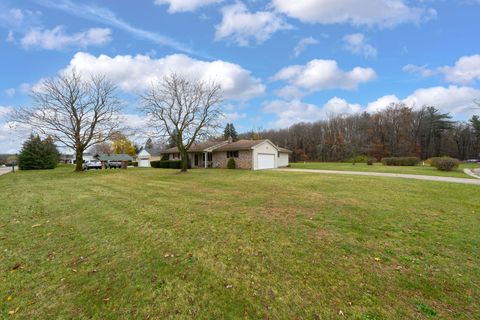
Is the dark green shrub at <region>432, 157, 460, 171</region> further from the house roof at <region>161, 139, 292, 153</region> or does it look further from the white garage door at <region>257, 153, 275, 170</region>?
the house roof at <region>161, 139, 292, 153</region>

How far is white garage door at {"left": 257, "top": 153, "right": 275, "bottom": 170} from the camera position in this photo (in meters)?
28.3

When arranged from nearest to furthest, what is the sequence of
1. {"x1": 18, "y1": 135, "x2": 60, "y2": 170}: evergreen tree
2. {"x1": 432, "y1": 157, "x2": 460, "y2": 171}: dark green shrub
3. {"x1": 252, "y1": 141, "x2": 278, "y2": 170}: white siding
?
1. {"x1": 432, "y1": 157, "x2": 460, "y2": 171}: dark green shrub
2. {"x1": 252, "y1": 141, "x2": 278, "y2": 170}: white siding
3. {"x1": 18, "y1": 135, "x2": 60, "y2": 170}: evergreen tree

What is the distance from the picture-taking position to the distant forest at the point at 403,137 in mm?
48844

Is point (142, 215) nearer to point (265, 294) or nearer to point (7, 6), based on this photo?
point (265, 294)

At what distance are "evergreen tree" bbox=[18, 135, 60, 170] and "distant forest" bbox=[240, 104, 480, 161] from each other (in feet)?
163

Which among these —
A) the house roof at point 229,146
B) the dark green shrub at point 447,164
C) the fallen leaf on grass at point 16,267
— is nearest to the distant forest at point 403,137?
the dark green shrub at point 447,164

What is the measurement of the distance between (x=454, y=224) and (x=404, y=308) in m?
4.97

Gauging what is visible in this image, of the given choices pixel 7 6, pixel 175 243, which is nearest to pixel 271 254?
pixel 175 243

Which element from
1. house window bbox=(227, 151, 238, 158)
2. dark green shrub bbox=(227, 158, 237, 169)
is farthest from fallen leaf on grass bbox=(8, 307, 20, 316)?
house window bbox=(227, 151, 238, 158)

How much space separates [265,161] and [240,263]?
1004 inches

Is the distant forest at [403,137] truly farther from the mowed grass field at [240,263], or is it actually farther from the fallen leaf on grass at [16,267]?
the fallen leaf on grass at [16,267]

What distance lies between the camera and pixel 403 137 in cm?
4919

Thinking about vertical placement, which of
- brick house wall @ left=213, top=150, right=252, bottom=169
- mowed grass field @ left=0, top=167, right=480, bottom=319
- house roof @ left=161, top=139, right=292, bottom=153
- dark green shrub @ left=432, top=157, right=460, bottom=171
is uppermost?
house roof @ left=161, top=139, right=292, bottom=153

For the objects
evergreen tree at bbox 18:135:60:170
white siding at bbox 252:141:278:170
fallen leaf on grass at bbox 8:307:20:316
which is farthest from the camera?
evergreen tree at bbox 18:135:60:170
